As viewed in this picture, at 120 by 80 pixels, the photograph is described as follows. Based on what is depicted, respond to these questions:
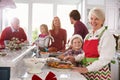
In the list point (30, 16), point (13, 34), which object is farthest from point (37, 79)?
point (30, 16)

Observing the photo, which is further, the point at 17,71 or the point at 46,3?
the point at 46,3

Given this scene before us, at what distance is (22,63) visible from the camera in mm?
1842

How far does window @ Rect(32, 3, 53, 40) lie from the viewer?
6.01m

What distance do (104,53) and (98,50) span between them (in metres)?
0.09

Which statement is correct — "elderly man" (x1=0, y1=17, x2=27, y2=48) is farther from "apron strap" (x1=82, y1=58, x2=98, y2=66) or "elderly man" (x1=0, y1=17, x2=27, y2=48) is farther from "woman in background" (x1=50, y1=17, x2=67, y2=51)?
"apron strap" (x1=82, y1=58, x2=98, y2=66)

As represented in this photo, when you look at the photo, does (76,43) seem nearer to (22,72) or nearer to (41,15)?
(22,72)

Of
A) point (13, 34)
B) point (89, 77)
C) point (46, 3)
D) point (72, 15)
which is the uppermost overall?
point (46, 3)

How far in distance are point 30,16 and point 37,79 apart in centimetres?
482

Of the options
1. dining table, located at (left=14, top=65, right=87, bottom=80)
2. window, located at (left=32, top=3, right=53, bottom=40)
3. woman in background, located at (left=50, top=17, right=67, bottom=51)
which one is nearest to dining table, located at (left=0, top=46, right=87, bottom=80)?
dining table, located at (left=14, top=65, right=87, bottom=80)

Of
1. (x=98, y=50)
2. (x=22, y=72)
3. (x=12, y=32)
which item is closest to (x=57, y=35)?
(x=12, y=32)

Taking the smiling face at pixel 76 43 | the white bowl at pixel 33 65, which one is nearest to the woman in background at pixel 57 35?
the smiling face at pixel 76 43

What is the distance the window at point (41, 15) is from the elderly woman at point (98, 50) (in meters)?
4.07

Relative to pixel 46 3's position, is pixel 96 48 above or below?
below

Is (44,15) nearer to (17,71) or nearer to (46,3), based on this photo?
(46,3)
